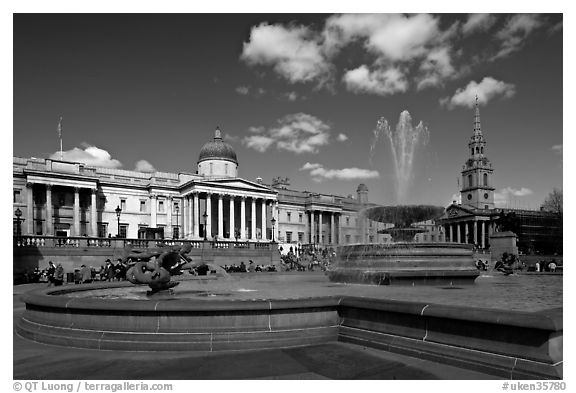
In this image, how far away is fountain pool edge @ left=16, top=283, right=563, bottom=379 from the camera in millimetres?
5664

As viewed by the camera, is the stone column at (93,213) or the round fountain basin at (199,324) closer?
the round fountain basin at (199,324)

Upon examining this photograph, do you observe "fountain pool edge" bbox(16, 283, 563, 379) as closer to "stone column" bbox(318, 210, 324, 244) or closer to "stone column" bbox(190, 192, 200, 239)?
"stone column" bbox(190, 192, 200, 239)

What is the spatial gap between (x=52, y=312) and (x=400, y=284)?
349 inches

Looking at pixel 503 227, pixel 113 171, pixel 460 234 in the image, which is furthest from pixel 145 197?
pixel 460 234

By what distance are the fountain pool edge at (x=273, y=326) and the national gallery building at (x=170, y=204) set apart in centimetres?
4535

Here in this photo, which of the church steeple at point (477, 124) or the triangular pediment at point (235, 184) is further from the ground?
the church steeple at point (477, 124)

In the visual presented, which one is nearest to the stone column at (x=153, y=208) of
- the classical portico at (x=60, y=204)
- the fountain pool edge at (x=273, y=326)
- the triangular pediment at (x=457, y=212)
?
the classical portico at (x=60, y=204)

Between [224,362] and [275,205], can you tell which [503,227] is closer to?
[275,205]

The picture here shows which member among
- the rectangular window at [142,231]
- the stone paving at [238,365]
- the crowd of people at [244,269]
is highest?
the stone paving at [238,365]

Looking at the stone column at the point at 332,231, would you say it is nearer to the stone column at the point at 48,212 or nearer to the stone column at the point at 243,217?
the stone column at the point at 243,217

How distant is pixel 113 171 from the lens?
72438 millimetres

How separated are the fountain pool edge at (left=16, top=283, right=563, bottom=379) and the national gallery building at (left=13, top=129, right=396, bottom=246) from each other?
4535 centimetres

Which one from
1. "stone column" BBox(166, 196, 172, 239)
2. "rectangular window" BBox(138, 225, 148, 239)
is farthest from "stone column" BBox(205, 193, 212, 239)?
"rectangular window" BBox(138, 225, 148, 239)

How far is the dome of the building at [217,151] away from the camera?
80.4m
